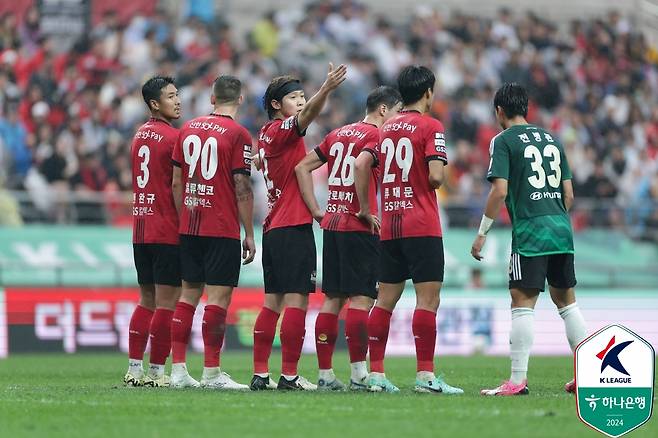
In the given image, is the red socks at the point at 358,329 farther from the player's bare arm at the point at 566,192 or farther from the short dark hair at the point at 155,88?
the short dark hair at the point at 155,88

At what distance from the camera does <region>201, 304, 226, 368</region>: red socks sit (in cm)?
1239

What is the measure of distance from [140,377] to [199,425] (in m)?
3.76

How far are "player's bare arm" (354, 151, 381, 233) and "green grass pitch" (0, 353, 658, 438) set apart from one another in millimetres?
1545

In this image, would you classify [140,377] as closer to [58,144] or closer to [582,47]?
[58,144]

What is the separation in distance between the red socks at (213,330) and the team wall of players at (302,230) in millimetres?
12

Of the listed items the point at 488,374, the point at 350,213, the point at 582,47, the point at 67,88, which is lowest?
the point at 488,374

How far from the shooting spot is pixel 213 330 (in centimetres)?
1240

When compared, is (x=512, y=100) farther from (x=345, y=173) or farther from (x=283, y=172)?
(x=283, y=172)

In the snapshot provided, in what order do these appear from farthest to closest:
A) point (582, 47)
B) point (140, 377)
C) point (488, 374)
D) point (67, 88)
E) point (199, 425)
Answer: point (582, 47) < point (67, 88) < point (488, 374) < point (140, 377) < point (199, 425)

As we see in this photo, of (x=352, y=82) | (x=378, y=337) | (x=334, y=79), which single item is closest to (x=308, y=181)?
(x=334, y=79)

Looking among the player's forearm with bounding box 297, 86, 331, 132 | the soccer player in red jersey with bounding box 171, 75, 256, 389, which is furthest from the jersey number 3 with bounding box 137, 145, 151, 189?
the player's forearm with bounding box 297, 86, 331, 132

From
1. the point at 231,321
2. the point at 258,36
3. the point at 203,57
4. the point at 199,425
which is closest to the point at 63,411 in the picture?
the point at 199,425

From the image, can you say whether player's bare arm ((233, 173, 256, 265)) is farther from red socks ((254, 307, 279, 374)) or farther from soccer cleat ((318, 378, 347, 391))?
soccer cleat ((318, 378, 347, 391))

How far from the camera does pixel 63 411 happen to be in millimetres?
10547
